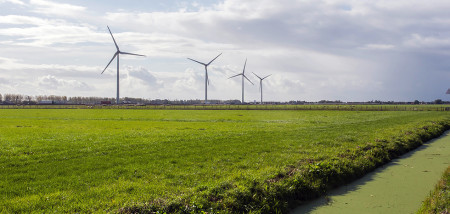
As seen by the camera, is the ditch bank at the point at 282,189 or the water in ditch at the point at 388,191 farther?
the water in ditch at the point at 388,191

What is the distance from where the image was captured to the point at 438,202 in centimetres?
1201

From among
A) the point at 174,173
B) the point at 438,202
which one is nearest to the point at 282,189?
the point at 174,173

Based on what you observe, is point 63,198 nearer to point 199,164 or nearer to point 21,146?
point 199,164

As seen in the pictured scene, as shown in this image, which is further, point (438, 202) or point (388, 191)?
point (388, 191)

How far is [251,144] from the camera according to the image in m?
24.1

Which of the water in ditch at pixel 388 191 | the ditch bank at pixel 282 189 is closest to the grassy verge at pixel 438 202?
the water in ditch at pixel 388 191

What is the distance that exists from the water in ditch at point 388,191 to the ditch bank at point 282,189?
0.42m

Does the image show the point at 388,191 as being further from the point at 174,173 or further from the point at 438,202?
the point at 174,173

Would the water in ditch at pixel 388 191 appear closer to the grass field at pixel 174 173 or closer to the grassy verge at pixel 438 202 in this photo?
the grassy verge at pixel 438 202

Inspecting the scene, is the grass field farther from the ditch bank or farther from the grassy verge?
the grassy verge

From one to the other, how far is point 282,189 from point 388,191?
4.60m

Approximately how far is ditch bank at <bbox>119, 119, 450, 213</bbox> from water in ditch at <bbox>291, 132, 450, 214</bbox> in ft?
1.38

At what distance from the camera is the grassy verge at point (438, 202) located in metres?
11.5

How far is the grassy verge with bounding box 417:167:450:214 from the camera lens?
1150cm
